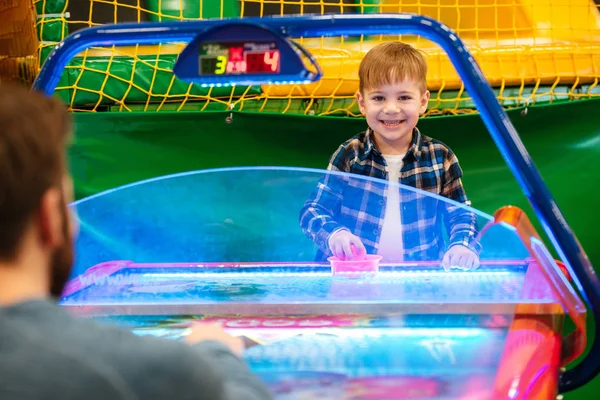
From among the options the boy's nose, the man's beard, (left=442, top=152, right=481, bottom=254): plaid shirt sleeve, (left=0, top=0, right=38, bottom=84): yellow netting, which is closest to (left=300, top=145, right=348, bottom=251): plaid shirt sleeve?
(left=442, top=152, right=481, bottom=254): plaid shirt sleeve

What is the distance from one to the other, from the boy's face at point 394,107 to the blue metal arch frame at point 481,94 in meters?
0.69

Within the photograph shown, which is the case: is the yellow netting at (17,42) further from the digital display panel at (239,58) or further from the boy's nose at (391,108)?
the digital display panel at (239,58)

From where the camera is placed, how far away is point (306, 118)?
7.30 ft

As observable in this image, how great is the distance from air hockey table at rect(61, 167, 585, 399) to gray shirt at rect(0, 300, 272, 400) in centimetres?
22

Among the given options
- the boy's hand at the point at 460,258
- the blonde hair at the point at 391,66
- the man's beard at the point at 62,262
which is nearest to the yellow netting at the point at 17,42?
the blonde hair at the point at 391,66

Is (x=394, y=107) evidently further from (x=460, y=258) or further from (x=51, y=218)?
(x=51, y=218)

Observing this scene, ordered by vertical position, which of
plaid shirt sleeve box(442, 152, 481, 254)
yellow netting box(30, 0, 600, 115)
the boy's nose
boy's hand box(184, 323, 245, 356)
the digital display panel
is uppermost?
yellow netting box(30, 0, 600, 115)

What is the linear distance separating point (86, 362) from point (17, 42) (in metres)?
1.89

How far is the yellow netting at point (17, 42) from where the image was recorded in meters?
2.16

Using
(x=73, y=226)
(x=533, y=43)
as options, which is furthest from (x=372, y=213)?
(x=533, y=43)

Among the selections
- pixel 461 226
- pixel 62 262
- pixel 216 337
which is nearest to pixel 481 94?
pixel 461 226

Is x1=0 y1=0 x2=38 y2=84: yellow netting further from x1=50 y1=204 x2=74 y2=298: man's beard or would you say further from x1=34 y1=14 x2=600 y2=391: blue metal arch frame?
x1=50 y1=204 x2=74 y2=298: man's beard

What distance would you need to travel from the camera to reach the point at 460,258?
120 centimetres

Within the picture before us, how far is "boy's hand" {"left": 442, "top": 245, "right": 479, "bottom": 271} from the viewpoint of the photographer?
1190 mm
